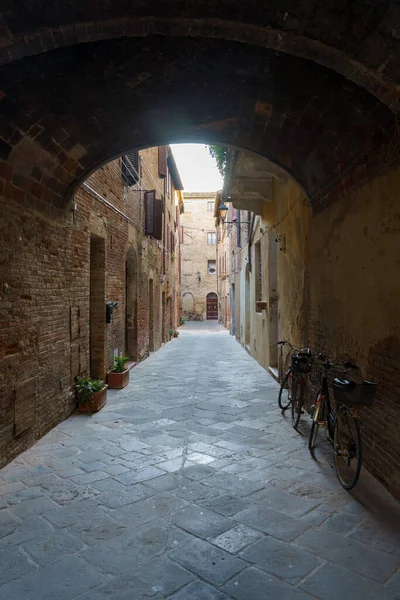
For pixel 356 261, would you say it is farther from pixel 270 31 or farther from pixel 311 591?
pixel 311 591

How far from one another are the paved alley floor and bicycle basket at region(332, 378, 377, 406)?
2.52 feet

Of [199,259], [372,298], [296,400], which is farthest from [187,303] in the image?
[372,298]

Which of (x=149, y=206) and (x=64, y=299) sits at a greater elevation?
(x=149, y=206)

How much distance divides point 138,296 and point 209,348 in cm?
495

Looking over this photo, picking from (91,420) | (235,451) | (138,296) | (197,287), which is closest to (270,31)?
(235,451)

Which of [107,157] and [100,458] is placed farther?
[107,157]

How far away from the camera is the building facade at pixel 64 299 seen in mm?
4375

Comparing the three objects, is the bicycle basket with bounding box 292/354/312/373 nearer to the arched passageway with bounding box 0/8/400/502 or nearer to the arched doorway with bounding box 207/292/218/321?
the arched passageway with bounding box 0/8/400/502

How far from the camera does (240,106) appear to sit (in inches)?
189

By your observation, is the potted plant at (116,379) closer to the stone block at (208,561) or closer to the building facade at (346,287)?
the building facade at (346,287)

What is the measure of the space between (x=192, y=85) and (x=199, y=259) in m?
37.2

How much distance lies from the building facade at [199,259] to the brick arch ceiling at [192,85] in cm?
3471

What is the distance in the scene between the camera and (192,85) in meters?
4.40

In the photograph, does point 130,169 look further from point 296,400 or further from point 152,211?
point 296,400
